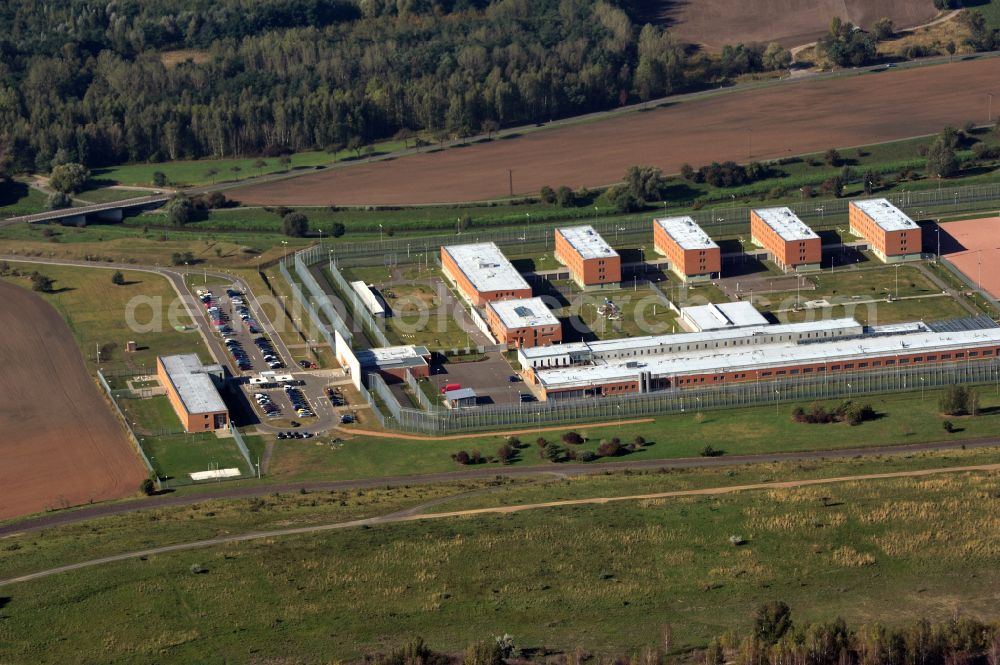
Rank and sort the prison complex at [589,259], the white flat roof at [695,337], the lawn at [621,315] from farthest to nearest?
the prison complex at [589,259] < the lawn at [621,315] < the white flat roof at [695,337]

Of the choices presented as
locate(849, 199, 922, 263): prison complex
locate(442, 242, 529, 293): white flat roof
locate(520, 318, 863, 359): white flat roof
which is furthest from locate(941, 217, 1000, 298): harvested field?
locate(442, 242, 529, 293): white flat roof

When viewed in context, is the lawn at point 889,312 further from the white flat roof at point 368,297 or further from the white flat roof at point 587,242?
the white flat roof at point 368,297

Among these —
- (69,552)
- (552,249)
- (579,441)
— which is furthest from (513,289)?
(69,552)

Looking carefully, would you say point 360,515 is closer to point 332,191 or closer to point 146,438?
point 146,438

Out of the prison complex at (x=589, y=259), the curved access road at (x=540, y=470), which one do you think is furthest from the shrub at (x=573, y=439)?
the prison complex at (x=589, y=259)

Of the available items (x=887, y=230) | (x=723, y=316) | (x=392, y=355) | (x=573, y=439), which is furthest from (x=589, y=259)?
(x=573, y=439)

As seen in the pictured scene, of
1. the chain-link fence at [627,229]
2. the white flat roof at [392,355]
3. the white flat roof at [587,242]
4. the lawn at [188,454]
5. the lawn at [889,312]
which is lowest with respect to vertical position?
the lawn at [889,312]
